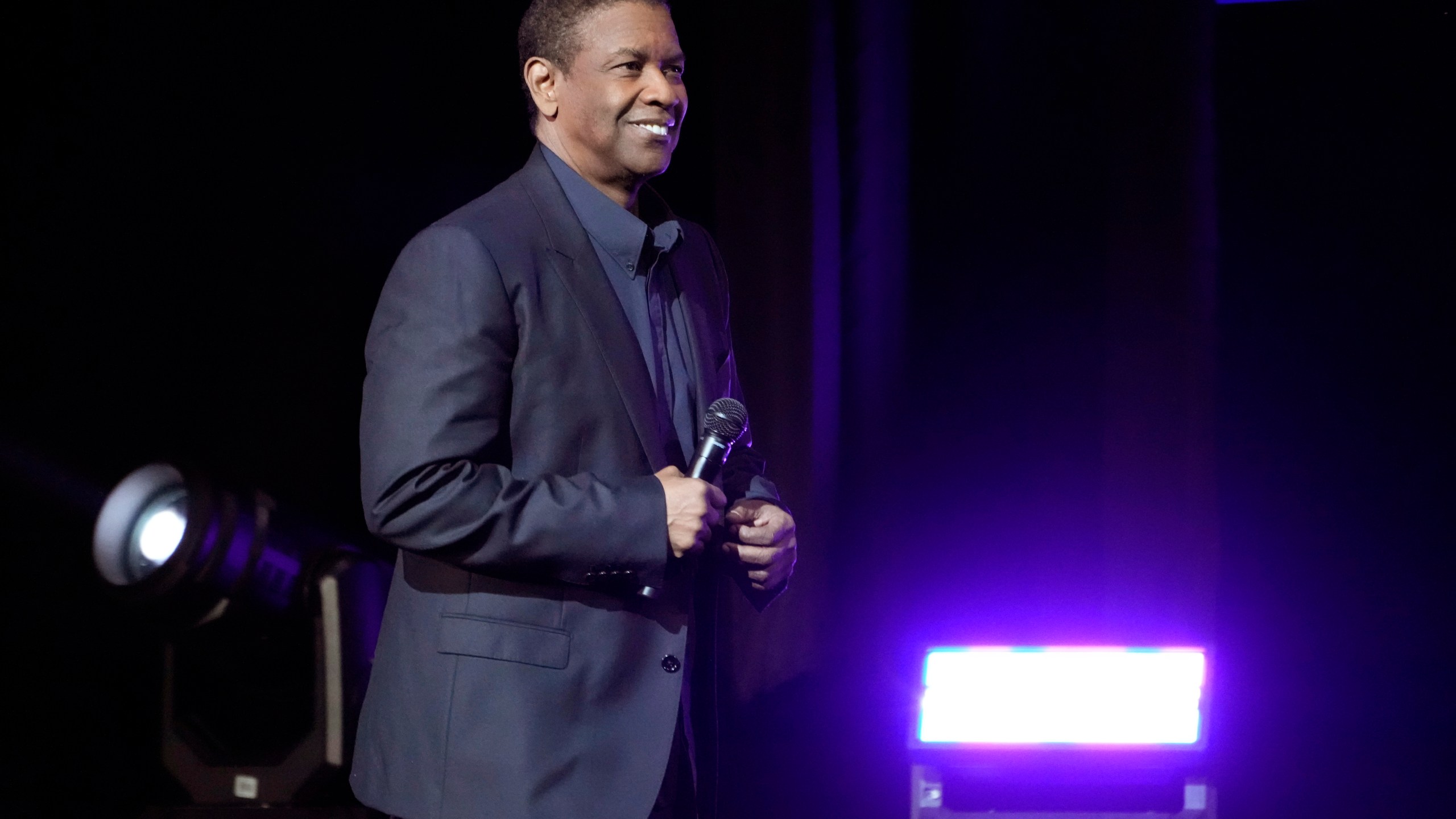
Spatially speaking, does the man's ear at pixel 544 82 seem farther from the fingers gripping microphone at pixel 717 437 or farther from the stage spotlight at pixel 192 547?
the stage spotlight at pixel 192 547

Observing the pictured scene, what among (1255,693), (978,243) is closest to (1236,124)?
(978,243)

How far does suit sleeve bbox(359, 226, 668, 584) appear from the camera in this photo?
1.21 metres

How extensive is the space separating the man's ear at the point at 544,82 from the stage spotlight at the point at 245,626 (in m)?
0.78

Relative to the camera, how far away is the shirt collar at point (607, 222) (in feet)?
4.81

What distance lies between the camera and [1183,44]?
2254 mm

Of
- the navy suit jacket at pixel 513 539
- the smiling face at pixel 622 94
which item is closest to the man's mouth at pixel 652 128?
the smiling face at pixel 622 94

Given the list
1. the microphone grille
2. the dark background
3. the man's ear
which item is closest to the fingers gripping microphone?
the microphone grille

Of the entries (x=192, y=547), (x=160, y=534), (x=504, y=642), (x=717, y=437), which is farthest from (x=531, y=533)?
(x=160, y=534)

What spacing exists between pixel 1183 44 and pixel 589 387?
5.20 feet

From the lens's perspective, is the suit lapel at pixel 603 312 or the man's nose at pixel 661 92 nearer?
the suit lapel at pixel 603 312

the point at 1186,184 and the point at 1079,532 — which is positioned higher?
the point at 1186,184

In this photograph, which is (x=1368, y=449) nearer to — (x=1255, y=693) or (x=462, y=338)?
(x=1255, y=693)

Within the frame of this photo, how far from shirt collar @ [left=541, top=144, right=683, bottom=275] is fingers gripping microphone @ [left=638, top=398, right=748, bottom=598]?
26cm

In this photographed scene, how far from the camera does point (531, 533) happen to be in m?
1.21
